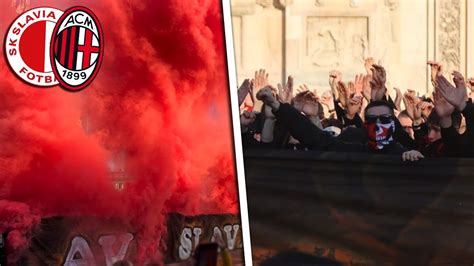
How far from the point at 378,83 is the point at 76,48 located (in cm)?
112

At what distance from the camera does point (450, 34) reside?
2451 mm

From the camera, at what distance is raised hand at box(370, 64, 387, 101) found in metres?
2.47

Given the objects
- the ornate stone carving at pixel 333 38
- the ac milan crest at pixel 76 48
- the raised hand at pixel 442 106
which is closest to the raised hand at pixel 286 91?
the ornate stone carving at pixel 333 38

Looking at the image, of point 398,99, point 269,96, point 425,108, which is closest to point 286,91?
point 269,96

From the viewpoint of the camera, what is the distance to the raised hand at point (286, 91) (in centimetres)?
245

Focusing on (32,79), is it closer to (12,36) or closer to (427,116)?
(12,36)

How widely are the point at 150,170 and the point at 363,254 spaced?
0.88 m

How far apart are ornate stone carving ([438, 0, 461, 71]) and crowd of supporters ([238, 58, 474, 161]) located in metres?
0.04

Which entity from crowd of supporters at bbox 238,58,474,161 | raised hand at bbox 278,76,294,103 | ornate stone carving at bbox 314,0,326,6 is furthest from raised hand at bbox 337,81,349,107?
ornate stone carving at bbox 314,0,326,6

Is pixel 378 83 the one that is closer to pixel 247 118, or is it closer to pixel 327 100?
pixel 327 100

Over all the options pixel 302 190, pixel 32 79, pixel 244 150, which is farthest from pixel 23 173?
pixel 302 190

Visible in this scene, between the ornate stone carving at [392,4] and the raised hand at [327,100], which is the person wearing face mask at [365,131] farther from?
the ornate stone carving at [392,4]

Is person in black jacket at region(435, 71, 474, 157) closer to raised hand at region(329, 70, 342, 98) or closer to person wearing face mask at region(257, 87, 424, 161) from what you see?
person wearing face mask at region(257, 87, 424, 161)

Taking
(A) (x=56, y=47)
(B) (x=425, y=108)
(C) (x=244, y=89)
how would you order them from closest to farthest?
(A) (x=56, y=47), (C) (x=244, y=89), (B) (x=425, y=108)
